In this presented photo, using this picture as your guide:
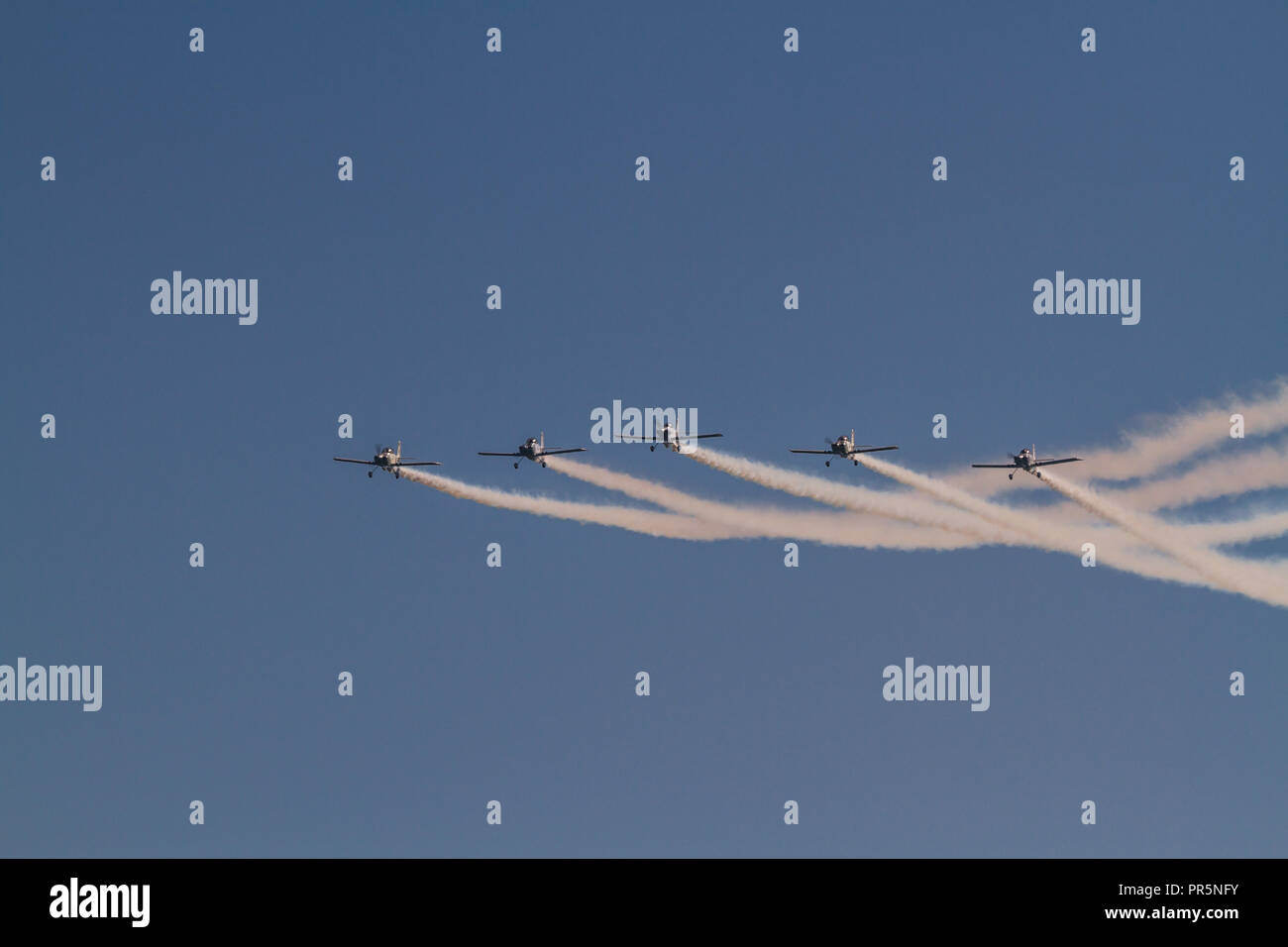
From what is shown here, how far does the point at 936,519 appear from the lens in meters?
152

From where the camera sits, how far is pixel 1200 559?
14850cm

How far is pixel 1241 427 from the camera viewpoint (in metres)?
147

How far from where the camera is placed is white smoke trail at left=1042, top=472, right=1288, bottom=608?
5807 inches

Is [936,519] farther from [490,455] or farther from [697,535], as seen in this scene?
[490,455]

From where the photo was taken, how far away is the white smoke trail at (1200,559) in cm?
14750

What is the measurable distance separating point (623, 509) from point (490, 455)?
346 inches
